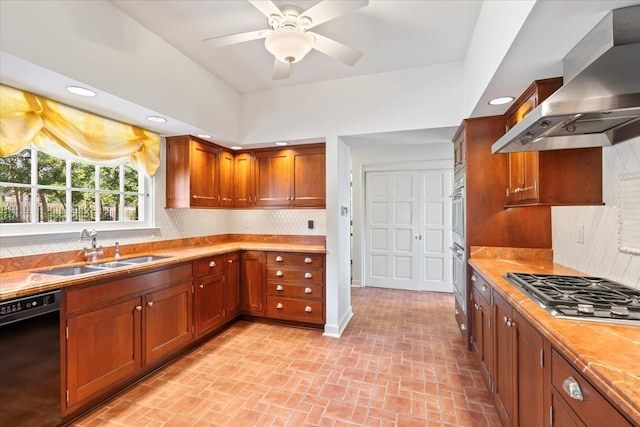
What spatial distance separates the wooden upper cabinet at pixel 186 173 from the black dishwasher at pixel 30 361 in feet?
5.56

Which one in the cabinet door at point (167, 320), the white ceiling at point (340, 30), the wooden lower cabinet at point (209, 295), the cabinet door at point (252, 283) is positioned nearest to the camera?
the white ceiling at point (340, 30)

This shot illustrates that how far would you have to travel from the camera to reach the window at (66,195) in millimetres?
2189

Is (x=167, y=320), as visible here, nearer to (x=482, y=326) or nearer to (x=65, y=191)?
(x=65, y=191)

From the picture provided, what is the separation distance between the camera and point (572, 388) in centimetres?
96

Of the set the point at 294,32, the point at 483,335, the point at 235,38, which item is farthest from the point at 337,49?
the point at 483,335

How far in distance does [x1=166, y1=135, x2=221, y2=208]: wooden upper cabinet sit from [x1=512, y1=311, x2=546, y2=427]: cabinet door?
3.16 metres

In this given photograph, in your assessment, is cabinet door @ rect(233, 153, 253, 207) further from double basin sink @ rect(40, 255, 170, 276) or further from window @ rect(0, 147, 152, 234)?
double basin sink @ rect(40, 255, 170, 276)

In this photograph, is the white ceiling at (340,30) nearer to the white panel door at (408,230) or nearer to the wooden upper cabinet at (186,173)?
the wooden upper cabinet at (186,173)

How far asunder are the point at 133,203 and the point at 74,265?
96 centimetres

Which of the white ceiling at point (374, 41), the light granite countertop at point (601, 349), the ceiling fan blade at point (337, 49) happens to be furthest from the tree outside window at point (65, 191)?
the light granite countertop at point (601, 349)

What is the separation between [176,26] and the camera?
240cm

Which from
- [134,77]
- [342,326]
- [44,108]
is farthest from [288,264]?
[44,108]

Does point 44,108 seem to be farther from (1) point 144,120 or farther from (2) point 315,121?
(2) point 315,121

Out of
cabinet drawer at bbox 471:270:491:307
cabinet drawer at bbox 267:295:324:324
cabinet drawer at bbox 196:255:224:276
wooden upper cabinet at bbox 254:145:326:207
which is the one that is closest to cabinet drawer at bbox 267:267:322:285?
cabinet drawer at bbox 267:295:324:324
